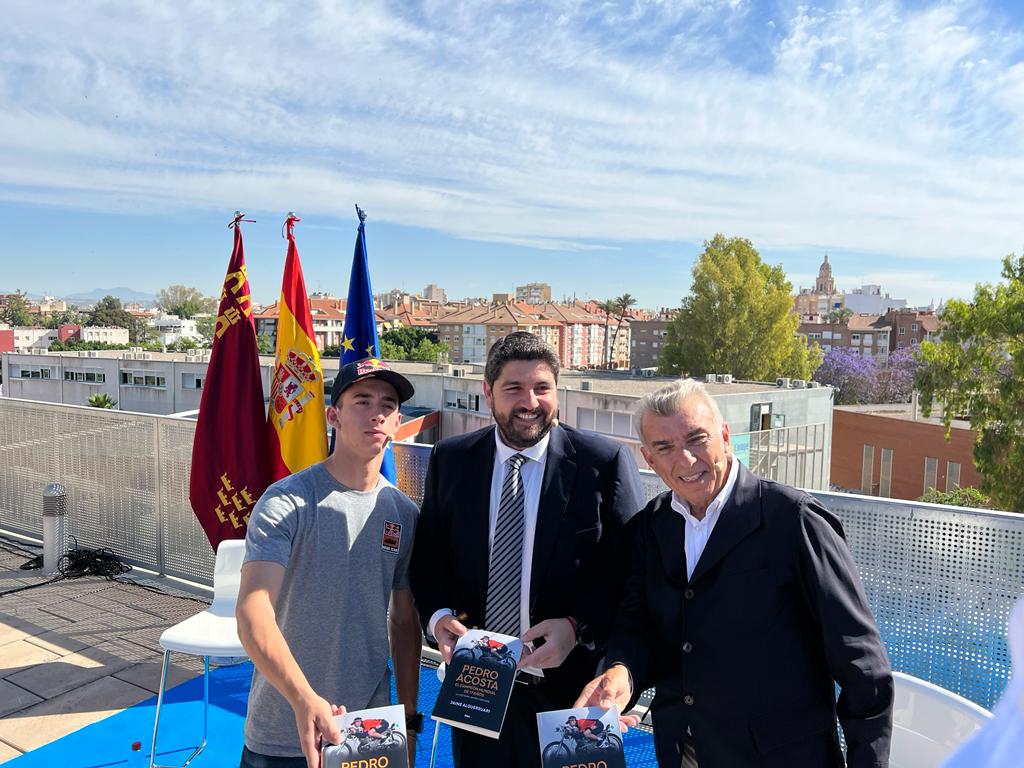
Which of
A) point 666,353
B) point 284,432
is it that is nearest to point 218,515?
point 284,432

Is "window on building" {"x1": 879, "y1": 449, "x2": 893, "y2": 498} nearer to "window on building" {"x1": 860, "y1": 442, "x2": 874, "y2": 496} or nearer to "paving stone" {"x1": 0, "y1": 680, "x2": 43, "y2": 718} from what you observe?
"window on building" {"x1": 860, "y1": 442, "x2": 874, "y2": 496}

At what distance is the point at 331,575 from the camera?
1999 millimetres

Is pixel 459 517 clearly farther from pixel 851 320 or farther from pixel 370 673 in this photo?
pixel 851 320

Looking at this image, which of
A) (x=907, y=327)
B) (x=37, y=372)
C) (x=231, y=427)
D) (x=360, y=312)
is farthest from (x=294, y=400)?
(x=907, y=327)

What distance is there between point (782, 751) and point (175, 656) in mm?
3922

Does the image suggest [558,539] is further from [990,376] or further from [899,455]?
[899,455]

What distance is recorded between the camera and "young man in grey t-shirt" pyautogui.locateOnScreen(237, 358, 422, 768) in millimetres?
1902

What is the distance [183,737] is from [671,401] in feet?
10.3

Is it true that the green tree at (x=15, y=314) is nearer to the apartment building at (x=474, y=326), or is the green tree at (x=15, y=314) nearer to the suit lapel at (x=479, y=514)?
the apartment building at (x=474, y=326)

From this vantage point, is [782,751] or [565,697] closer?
[782,751]

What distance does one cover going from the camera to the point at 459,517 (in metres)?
2.24

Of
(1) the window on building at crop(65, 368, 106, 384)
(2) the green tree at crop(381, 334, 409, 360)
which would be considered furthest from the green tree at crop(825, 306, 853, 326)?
(1) the window on building at crop(65, 368, 106, 384)

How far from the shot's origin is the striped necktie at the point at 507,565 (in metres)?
2.17

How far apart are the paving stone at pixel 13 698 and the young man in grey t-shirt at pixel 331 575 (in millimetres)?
2671
